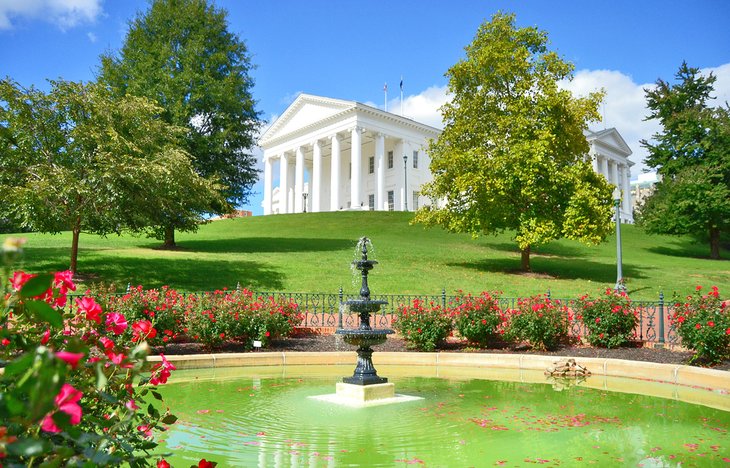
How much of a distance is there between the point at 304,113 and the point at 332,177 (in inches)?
429

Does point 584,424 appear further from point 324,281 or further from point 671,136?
point 671,136

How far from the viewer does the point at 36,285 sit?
5.30 feet

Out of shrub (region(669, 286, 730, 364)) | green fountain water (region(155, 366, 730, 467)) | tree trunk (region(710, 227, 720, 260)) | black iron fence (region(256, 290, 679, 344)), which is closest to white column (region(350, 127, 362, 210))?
tree trunk (region(710, 227, 720, 260))

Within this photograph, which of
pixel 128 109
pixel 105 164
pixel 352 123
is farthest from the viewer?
pixel 352 123

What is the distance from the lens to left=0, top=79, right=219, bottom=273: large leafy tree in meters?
19.5

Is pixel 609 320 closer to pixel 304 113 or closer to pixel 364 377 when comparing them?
pixel 364 377

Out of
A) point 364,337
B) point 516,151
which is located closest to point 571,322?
point 364,337

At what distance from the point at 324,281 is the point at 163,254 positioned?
9553 millimetres

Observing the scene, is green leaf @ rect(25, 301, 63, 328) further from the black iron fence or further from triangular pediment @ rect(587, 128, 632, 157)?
triangular pediment @ rect(587, 128, 632, 157)

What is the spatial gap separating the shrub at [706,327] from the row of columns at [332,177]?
174ft

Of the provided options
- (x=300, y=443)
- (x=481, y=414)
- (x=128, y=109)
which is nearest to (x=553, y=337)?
(x=481, y=414)

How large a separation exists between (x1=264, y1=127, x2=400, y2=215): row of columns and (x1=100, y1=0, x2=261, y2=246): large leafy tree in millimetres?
28469

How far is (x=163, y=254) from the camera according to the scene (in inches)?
1176

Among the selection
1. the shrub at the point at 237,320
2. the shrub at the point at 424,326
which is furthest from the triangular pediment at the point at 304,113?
the shrub at the point at 424,326
